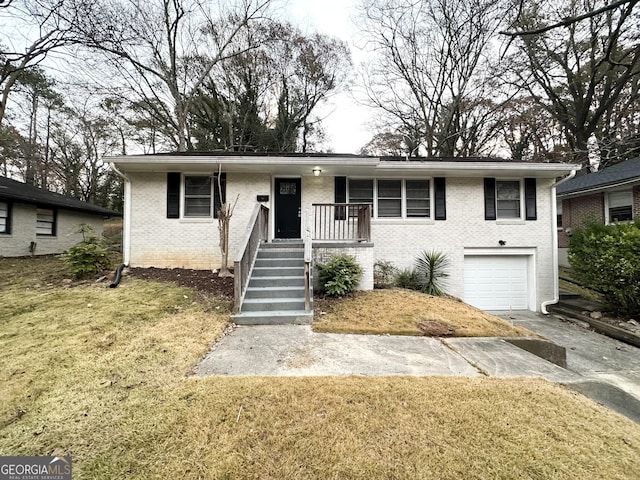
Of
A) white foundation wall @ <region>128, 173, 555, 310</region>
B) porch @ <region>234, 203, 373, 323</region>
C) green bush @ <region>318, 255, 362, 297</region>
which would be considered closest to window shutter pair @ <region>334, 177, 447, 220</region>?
white foundation wall @ <region>128, 173, 555, 310</region>

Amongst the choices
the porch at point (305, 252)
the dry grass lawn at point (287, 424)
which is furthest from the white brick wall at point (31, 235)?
the dry grass lawn at point (287, 424)

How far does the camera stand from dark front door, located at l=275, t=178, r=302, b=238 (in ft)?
26.2

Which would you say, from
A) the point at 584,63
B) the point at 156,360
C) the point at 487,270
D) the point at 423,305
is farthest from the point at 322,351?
the point at 584,63

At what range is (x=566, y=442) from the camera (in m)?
2.02

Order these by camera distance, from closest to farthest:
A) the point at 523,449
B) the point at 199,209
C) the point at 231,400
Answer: the point at 523,449, the point at 231,400, the point at 199,209

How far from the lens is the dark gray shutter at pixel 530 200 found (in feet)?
26.3

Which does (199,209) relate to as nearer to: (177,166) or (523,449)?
(177,166)

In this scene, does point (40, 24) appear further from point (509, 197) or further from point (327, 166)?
point (509, 197)

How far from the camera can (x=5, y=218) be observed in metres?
10.4

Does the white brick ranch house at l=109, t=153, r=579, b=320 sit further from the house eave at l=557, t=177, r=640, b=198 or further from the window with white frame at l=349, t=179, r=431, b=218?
the house eave at l=557, t=177, r=640, b=198

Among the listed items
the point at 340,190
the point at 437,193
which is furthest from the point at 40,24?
the point at 437,193

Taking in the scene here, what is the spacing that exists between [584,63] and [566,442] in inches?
798

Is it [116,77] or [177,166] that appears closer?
[177,166]

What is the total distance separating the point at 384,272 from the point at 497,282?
357cm
